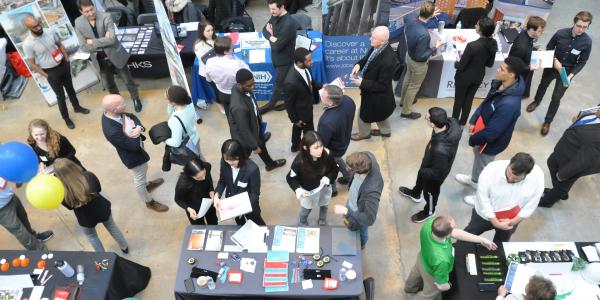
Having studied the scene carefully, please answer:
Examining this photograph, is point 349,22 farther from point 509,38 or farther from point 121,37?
point 121,37

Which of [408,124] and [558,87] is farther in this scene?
[408,124]

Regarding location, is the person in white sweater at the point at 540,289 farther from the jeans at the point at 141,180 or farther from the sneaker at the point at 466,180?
the jeans at the point at 141,180

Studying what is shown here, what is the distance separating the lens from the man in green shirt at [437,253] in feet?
9.82

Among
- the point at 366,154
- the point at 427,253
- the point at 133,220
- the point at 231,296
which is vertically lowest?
the point at 133,220

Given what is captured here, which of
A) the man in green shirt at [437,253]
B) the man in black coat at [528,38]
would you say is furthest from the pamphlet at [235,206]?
the man in black coat at [528,38]

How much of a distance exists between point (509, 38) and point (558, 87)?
102cm

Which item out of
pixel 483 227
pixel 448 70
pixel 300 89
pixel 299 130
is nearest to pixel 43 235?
pixel 299 130

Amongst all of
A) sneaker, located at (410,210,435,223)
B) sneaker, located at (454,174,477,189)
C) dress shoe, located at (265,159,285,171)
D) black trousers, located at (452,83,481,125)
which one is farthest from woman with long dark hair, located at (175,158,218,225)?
black trousers, located at (452,83,481,125)

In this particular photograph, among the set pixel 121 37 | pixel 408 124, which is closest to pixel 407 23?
pixel 408 124

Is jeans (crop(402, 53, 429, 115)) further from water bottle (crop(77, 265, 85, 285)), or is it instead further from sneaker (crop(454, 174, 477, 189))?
water bottle (crop(77, 265, 85, 285))

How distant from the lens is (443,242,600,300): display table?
3.07 meters

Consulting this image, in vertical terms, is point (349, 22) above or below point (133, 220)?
above

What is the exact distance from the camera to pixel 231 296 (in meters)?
3.32

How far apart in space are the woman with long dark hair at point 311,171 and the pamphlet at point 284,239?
364mm
